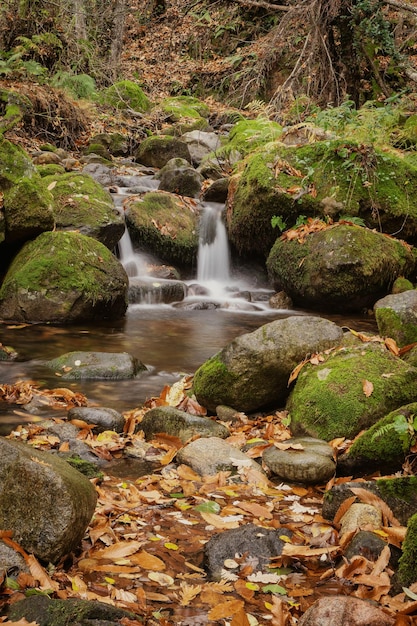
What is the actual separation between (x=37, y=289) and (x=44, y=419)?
13.5 ft

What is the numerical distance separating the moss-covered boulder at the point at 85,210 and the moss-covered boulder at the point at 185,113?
26.9 feet

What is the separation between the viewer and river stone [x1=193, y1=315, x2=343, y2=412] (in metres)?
5.20

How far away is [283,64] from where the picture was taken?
20031 mm

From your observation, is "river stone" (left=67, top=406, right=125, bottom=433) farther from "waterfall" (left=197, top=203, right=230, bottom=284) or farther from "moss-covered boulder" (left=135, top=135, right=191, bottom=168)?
"moss-covered boulder" (left=135, top=135, right=191, bottom=168)

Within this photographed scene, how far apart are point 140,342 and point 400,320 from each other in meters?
3.96

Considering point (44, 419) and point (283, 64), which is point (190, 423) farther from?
point (283, 64)

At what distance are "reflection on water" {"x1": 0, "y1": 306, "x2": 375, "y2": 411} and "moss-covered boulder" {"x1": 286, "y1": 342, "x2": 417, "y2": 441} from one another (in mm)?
1914

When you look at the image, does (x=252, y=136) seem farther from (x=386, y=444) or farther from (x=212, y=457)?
(x=386, y=444)

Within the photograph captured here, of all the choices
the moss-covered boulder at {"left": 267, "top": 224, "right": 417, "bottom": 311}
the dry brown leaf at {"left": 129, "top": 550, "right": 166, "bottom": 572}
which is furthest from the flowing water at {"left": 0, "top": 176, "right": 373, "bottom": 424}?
the dry brown leaf at {"left": 129, "top": 550, "right": 166, "bottom": 572}

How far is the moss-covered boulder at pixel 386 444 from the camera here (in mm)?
3465

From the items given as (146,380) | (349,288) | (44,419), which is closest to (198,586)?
(44,419)

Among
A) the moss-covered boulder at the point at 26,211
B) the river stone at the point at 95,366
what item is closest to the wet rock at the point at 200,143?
the moss-covered boulder at the point at 26,211

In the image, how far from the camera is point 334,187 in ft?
36.9

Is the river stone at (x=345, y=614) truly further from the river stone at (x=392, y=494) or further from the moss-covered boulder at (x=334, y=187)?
the moss-covered boulder at (x=334, y=187)
